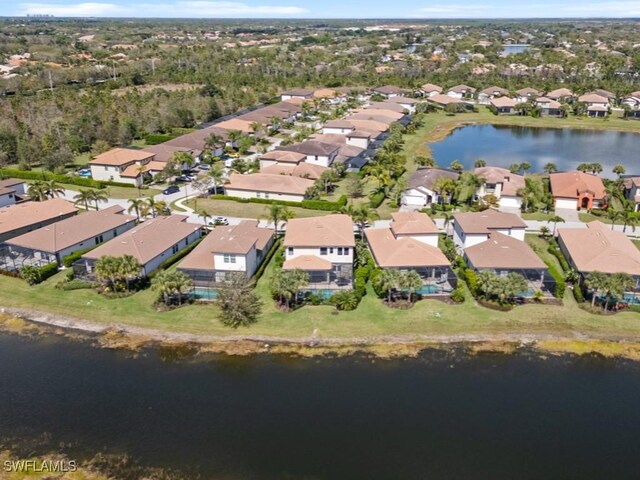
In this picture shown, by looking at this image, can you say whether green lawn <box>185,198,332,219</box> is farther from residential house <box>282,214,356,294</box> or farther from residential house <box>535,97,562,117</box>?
residential house <box>535,97,562,117</box>

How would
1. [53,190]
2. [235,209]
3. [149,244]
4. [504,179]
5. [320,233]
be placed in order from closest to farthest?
[320,233] < [149,244] < [235,209] < [53,190] < [504,179]

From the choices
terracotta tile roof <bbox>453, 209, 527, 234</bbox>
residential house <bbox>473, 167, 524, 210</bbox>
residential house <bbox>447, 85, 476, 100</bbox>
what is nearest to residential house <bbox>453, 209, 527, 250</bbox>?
terracotta tile roof <bbox>453, 209, 527, 234</bbox>

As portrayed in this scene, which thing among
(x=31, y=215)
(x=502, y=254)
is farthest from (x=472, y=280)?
(x=31, y=215)

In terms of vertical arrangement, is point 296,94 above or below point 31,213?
above

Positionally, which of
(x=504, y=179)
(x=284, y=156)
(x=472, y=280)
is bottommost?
(x=472, y=280)

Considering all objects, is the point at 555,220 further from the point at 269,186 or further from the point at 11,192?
the point at 11,192

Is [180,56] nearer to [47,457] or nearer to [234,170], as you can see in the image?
[234,170]
